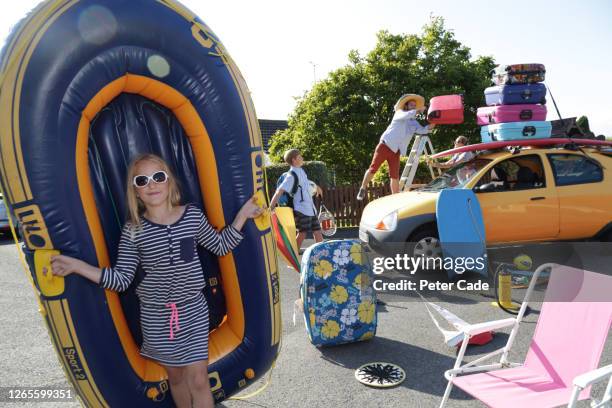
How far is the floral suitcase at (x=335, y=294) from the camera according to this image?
4133 millimetres

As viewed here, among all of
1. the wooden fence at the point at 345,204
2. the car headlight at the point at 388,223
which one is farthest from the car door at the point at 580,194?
the wooden fence at the point at 345,204

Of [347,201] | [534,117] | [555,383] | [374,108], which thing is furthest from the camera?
[374,108]

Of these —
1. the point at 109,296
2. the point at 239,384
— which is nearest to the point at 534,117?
the point at 239,384

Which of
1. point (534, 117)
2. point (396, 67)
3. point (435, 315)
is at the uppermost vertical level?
point (396, 67)

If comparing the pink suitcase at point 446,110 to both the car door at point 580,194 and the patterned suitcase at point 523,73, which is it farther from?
the car door at point 580,194

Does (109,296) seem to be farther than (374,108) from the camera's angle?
No

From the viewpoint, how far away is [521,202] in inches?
247

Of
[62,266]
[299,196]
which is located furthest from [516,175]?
[62,266]

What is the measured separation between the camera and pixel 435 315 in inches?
196

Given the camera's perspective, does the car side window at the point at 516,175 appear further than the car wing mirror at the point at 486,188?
Yes

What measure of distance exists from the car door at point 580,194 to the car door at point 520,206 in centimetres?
15

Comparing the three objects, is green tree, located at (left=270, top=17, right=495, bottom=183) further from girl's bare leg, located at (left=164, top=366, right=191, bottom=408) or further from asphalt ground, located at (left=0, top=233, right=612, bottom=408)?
girl's bare leg, located at (left=164, top=366, right=191, bottom=408)

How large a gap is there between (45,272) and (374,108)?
17.7 meters

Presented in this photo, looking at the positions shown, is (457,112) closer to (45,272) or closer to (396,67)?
(45,272)
